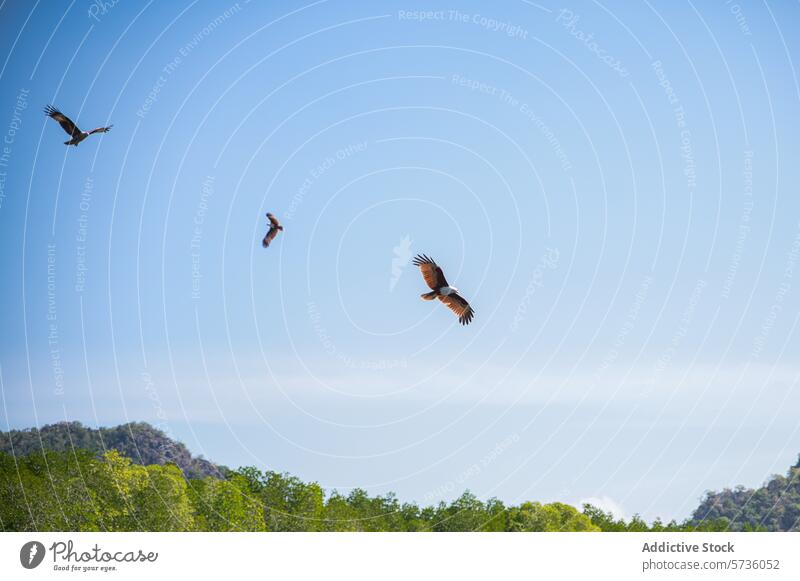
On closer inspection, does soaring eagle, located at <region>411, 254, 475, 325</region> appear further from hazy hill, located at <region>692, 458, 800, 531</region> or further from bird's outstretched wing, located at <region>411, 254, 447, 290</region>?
hazy hill, located at <region>692, 458, 800, 531</region>

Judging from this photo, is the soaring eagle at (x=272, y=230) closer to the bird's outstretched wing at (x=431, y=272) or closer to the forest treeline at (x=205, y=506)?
the bird's outstretched wing at (x=431, y=272)

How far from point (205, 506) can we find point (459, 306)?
66.6 metres

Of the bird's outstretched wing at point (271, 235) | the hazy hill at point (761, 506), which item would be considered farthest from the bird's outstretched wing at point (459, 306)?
the hazy hill at point (761, 506)

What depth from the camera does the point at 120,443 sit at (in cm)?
16125

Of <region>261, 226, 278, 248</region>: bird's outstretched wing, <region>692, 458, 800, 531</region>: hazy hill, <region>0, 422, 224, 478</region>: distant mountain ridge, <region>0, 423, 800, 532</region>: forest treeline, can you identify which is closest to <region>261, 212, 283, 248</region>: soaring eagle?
<region>261, 226, 278, 248</region>: bird's outstretched wing

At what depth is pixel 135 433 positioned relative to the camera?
541 ft

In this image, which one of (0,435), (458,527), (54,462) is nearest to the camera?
(54,462)

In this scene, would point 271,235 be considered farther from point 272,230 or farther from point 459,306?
point 459,306

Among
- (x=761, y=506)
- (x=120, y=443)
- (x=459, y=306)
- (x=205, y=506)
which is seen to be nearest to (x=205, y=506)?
(x=205, y=506)
